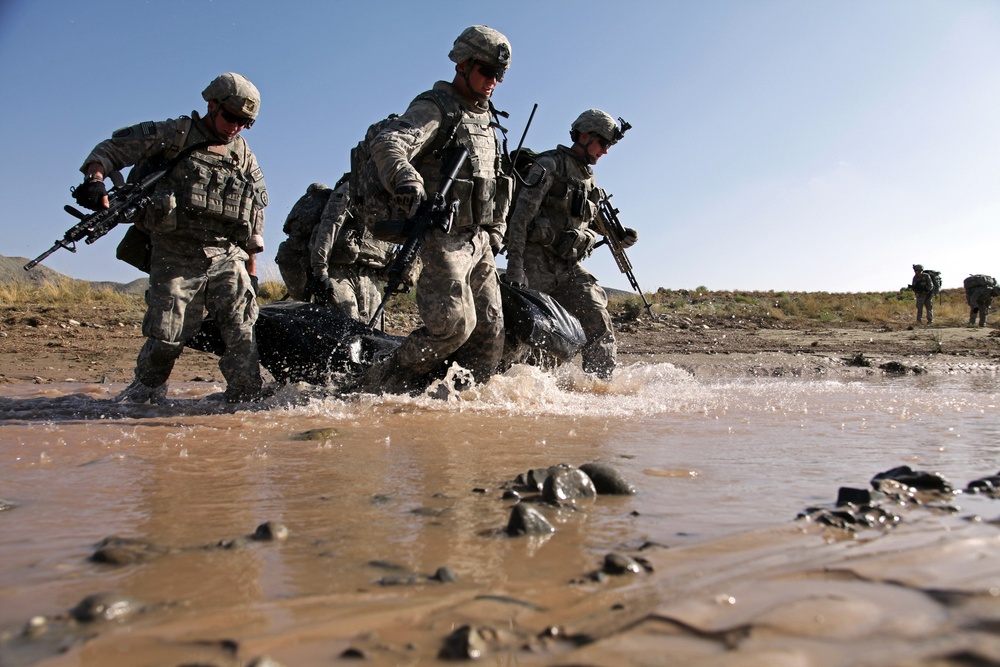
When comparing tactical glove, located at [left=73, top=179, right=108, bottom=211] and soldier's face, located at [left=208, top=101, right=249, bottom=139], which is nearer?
tactical glove, located at [left=73, top=179, right=108, bottom=211]

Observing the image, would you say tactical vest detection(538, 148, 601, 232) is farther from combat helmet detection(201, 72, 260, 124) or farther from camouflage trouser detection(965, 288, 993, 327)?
camouflage trouser detection(965, 288, 993, 327)

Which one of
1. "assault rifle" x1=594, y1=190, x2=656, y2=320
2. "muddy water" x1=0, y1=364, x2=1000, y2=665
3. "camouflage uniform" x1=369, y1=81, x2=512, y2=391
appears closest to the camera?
"muddy water" x1=0, y1=364, x2=1000, y2=665

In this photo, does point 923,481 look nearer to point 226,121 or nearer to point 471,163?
point 471,163

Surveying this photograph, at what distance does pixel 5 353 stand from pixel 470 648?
9.43 meters

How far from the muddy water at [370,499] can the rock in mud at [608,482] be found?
0.06 meters

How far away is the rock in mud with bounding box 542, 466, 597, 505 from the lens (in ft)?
7.02

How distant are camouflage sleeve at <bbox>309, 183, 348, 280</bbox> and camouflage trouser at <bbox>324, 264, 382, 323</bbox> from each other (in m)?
0.27

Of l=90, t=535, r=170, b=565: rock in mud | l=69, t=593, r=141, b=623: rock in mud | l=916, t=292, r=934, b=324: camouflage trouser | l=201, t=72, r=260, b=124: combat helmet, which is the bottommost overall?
l=69, t=593, r=141, b=623: rock in mud

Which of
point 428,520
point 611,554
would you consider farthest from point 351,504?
point 611,554

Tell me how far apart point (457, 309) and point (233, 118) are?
6.41 feet

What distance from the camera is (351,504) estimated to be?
2.20 m

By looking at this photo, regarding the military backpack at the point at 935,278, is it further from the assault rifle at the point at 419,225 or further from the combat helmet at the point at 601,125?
the assault rifle at the point at 419,225

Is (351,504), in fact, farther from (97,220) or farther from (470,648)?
(97,220)

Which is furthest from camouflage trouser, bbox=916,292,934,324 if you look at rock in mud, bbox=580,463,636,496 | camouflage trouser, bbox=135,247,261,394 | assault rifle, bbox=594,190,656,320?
rock in mud, bbox=580,463,636,496
